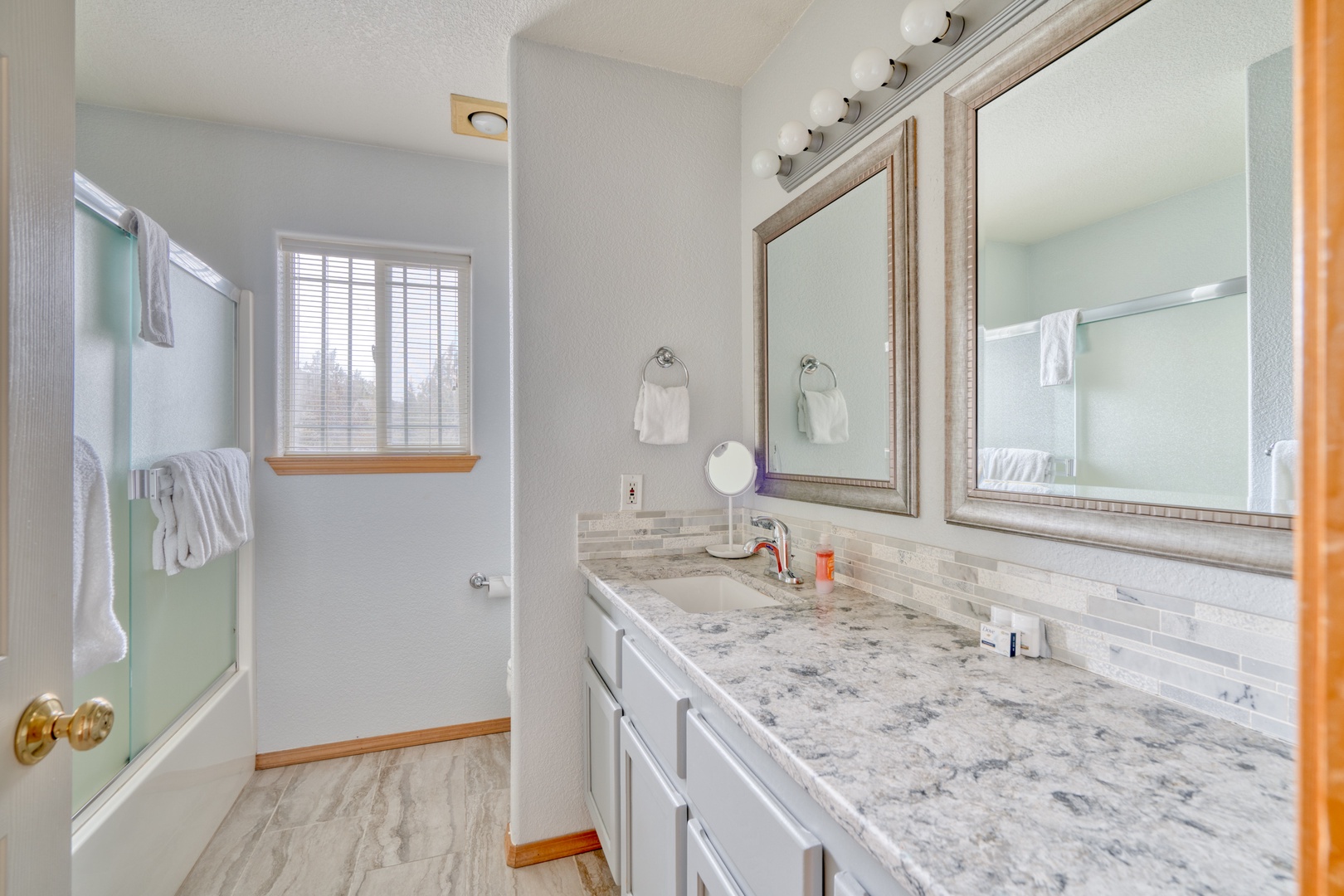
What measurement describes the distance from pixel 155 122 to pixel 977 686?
3200 millimetres

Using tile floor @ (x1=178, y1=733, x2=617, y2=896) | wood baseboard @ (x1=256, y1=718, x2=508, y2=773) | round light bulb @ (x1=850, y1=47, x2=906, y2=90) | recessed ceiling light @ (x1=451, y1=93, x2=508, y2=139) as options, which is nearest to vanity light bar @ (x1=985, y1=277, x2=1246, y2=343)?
round light bulb @ (x1=850, y1=47, x2=906, y2=90)

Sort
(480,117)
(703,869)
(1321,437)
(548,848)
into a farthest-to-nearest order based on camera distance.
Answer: (480,117), (548,848), (703,869), (1321,437)

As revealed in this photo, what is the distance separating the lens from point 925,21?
115 cm

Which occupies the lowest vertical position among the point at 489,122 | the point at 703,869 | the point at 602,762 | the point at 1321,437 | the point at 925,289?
the point at 602,762

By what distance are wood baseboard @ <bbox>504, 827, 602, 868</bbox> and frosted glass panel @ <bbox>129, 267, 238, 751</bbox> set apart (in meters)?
1.08

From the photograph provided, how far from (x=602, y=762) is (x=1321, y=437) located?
1.69 m

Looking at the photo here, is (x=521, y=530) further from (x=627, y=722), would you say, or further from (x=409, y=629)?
(x=409, y=629)

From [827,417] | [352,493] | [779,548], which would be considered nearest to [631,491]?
[779,548]

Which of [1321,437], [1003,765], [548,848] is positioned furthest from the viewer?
[548,848]

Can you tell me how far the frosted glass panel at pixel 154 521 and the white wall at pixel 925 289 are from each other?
5.88 feet

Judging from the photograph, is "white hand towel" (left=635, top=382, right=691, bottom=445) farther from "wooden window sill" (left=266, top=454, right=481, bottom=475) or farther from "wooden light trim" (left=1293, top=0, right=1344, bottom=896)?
"wooden light trim" (left=1293, top=0, right=1344, bottom=896)

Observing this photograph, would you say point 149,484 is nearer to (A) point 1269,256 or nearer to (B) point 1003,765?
(B) point 1003,765

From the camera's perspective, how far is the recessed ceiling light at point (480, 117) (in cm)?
219

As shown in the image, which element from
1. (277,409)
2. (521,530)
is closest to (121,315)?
(277,409)
